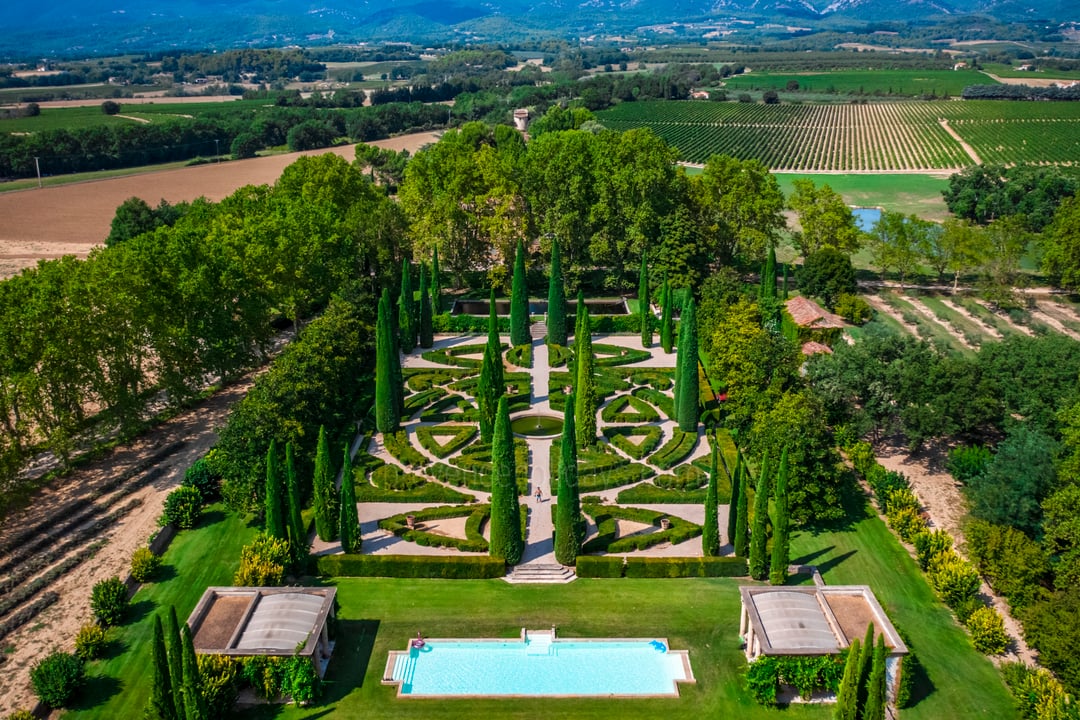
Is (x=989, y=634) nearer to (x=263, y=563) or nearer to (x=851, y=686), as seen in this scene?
(x=851, y=686)

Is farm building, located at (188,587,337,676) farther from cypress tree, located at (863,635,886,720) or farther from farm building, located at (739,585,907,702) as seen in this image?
cypress tree, located at (863,635,886,720)

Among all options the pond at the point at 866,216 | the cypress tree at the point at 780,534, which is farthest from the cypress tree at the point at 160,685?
the pond at the point at 866,216

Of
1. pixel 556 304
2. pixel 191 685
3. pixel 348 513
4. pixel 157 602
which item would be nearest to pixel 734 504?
pixel 348 513

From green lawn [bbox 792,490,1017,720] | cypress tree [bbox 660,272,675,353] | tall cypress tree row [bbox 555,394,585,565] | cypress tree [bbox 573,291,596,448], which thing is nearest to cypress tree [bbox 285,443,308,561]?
tall cypress tree row [bbox 555,394,585,565]

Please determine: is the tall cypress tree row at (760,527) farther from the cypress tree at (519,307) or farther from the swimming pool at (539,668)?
the cypress tree at (519,307)

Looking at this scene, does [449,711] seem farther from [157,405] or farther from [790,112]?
[790,112]
